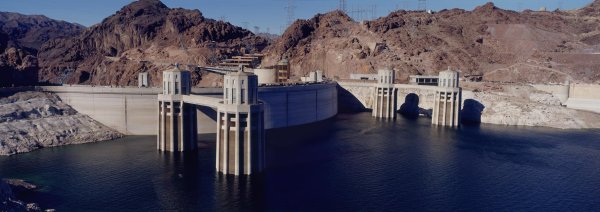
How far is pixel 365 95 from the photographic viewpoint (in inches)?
5054

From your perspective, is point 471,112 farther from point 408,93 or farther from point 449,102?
point 408,93

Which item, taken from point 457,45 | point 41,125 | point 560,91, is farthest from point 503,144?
point 457,45

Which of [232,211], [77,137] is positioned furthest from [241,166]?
[77,137]

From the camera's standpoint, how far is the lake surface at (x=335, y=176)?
49.3 metres

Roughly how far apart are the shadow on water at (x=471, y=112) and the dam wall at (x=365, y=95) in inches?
328

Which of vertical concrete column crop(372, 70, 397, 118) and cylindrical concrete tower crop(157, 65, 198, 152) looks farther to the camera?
vertical concrete column crop(372, 70, 397, 118)

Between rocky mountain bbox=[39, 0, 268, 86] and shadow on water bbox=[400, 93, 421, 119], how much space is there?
60194mm

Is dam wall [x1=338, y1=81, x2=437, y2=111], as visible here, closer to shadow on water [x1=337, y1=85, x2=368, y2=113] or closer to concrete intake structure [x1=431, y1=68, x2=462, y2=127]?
shadow on water [x1=337, y1=85, x2=368, y2=113]

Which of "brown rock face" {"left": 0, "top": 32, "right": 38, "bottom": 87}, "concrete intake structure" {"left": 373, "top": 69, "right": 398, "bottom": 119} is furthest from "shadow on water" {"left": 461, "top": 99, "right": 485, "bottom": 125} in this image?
"brown rock face" {"left": 0, "top": 32, "right": 38, "bottom": 87}

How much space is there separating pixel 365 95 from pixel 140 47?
9466 cm

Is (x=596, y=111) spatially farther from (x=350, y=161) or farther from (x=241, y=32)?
(x=241, y=32)

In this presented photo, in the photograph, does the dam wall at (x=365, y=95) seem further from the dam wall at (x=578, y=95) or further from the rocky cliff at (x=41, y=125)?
the rocky cliff at (x=41, y=125)

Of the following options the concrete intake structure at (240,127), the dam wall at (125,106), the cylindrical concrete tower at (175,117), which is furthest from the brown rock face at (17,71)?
the concrete intake structure at (240,127)

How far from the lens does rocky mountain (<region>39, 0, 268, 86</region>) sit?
157 meters
